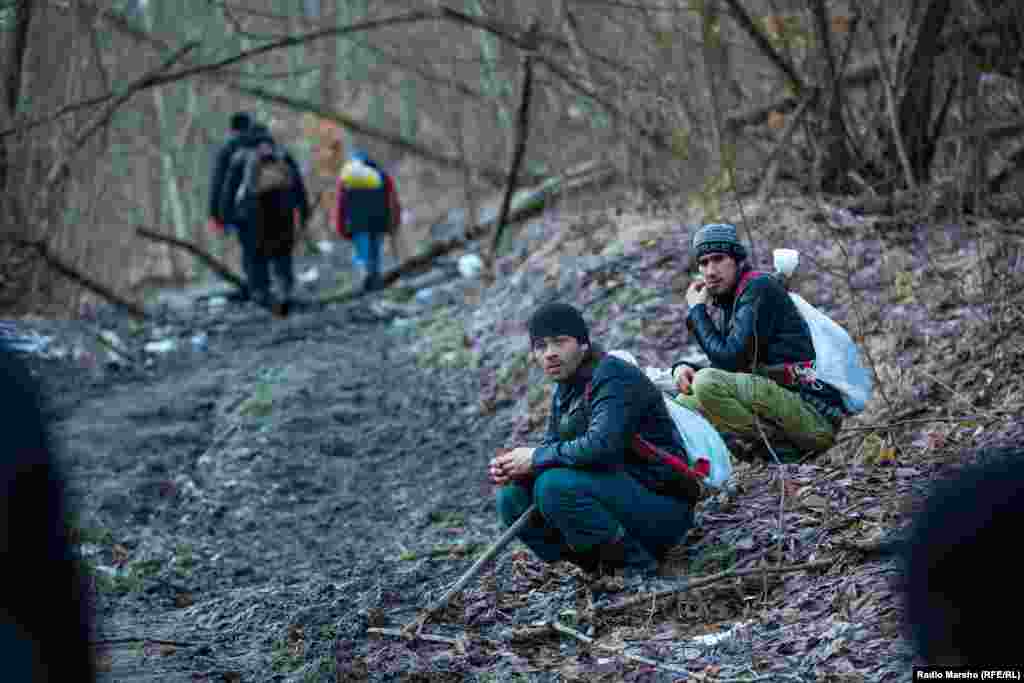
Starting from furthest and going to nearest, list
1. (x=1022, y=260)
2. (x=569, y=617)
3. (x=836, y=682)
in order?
(x=1022, y=260)
(x=569, y=617)
(x=836, y=682)

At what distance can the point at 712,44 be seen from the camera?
11.9m

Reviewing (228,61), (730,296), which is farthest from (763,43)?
(730,296)

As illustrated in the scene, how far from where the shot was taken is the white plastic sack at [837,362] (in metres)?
6.70

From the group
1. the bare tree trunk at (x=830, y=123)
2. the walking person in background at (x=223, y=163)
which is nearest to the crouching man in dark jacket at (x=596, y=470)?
the bare tree trunk at (x=830, y=123)

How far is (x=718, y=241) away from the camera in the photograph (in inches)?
258

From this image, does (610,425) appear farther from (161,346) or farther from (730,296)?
(161,346)

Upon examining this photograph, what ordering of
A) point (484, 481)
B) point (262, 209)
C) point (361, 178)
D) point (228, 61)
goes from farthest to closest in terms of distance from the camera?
point (361, 178) < point (262, 209) < point (228, 61) < point (484, 481)

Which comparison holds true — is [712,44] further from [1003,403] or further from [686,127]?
[1003,403]

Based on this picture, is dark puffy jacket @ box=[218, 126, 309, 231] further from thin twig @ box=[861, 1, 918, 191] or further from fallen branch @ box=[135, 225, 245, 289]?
thin twig @ box=[861, 1, 918, 191]

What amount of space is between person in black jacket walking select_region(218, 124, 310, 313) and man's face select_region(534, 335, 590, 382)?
10.9 metres

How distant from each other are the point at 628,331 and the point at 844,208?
2657mm

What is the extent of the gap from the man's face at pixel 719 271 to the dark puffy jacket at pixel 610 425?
842mm

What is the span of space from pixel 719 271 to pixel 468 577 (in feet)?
6.39

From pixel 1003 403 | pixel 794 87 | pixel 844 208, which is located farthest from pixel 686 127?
pixel 1003 403
